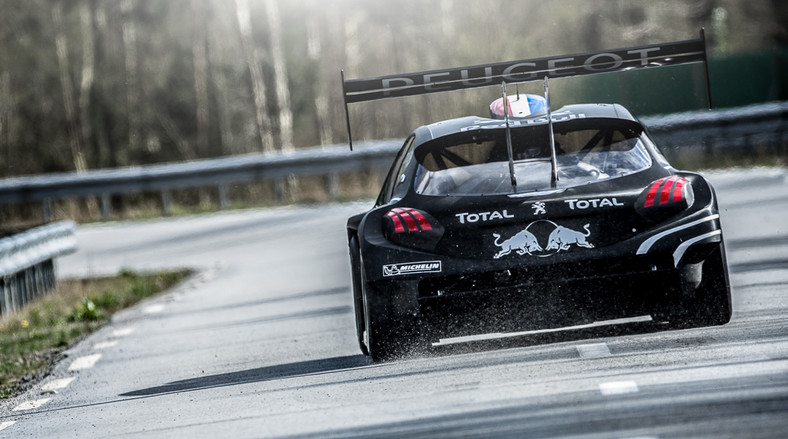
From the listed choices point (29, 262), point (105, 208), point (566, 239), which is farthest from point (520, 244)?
point (105, 208)

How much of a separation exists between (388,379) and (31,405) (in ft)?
7.53

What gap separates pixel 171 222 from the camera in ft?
84.8

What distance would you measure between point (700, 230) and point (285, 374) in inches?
98.1

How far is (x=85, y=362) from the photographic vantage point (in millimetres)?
10844

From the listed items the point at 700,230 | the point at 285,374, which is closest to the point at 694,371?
the point at 700,230

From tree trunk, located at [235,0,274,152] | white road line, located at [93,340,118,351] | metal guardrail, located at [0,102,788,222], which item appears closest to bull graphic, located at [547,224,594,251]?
white road line, located at [93,340,118,351]

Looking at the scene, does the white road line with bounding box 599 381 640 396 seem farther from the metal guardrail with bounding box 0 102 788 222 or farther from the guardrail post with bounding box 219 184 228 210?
the guardrail post with bounding box 219 184 228 210

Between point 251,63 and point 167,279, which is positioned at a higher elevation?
point 251,63

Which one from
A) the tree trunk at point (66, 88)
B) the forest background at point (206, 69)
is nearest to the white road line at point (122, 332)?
the forest background at point (206, 69)

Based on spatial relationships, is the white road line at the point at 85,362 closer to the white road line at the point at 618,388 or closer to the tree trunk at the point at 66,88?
the white road line at the point at 618,388

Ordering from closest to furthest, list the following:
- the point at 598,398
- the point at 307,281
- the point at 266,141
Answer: the point at 598,398, the point at 307,281, the point at 266,141

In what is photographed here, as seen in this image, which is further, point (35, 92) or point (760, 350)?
point (35, 92)

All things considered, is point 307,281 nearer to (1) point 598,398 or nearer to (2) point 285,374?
(2) point 285,374

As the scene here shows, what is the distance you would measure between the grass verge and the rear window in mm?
3168
